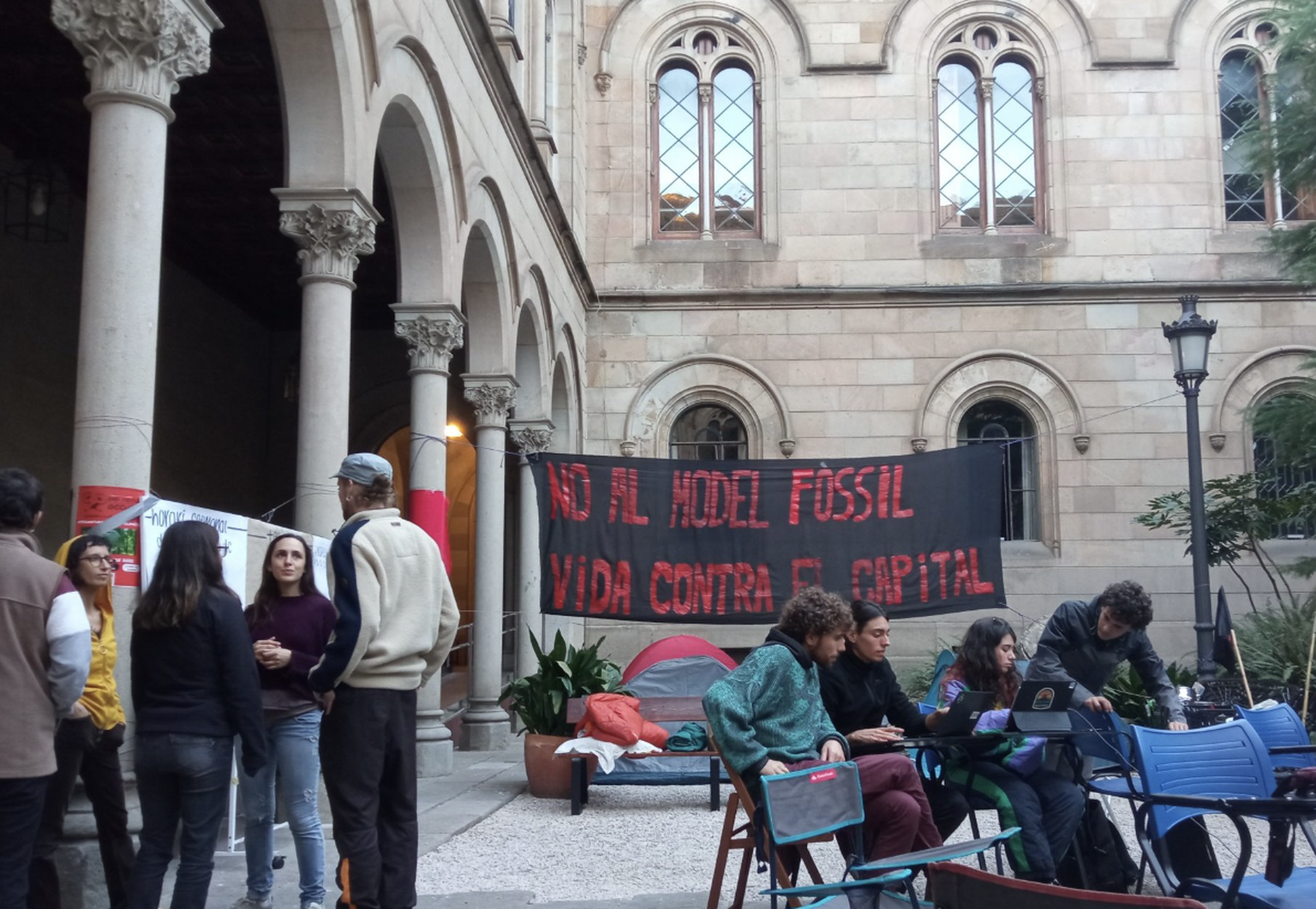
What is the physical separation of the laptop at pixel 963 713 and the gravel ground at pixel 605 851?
138cm

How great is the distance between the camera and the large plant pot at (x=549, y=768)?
9.48 m

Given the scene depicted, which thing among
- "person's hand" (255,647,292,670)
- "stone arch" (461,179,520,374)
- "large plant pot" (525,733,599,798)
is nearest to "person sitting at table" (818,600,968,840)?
"person's hand" (255,647,292,670)

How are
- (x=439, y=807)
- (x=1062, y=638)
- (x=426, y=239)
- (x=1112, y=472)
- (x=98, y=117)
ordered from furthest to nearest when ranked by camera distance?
1. (x=1112, y=472)
2. (x=426, y=239)
3. (x=439, y=807)
4. (x=1062, y=638)
5. (x=98, y=117)

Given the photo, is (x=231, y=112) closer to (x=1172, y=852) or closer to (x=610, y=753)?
(x=610, y=753)

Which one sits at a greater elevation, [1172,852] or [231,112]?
[231,112]

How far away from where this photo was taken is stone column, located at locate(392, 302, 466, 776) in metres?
10.4

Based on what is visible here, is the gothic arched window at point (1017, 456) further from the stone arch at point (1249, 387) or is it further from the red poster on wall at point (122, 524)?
the red poster on wall at point (122, 524)

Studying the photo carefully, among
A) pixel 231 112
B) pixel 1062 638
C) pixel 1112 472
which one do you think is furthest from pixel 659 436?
pixel 1062 638

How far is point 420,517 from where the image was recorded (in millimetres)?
10391

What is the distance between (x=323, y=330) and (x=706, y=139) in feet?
40.5

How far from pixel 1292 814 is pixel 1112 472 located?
1496 cm

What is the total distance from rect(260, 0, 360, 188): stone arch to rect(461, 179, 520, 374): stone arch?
3873 mm

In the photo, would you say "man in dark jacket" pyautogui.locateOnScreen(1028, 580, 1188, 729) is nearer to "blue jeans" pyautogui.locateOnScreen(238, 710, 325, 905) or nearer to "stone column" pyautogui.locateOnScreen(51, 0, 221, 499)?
"blue jeans" pyautogui.locateOnScreen(238, 710, 325, 905)

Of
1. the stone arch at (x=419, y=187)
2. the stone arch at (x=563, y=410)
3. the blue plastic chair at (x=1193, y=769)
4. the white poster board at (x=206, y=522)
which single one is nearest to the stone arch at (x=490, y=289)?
the stone arch at (x=419, y=187)
